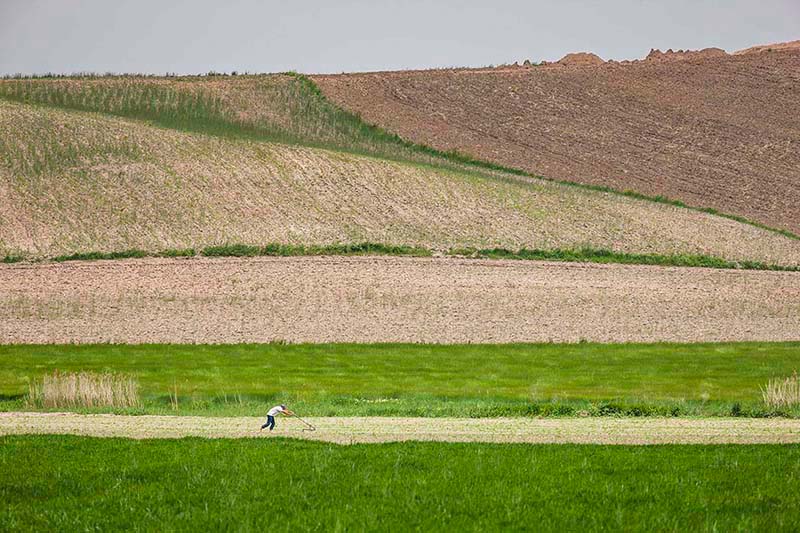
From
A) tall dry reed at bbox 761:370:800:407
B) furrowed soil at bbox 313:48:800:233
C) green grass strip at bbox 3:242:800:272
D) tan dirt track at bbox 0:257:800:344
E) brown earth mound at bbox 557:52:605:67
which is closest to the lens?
tall dry reed at bbox 761:370:800:407

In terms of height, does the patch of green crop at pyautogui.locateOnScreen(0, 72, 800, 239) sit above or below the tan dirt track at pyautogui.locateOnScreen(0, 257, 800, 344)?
above

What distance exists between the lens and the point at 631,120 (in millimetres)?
78250

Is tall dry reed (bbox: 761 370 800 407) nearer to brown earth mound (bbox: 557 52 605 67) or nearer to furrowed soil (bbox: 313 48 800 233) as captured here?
furrowed soil (bbox: 313 48 800 233)

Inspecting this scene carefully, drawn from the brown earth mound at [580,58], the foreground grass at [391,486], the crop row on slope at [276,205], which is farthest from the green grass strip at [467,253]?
the brown earth mound at [580,58]

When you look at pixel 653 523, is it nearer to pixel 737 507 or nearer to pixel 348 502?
pixel 737 507

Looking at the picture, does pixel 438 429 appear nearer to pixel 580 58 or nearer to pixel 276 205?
pixel 276 205

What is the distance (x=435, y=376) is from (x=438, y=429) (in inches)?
388

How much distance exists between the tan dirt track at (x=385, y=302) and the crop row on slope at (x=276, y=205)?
361cm

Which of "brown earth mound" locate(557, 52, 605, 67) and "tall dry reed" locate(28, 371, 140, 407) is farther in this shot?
"brown earth mound" locate(557, 52, 605, 67)

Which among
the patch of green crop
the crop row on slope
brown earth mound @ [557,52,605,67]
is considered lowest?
the crop row on slope

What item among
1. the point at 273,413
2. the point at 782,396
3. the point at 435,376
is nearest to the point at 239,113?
the point at 435,376

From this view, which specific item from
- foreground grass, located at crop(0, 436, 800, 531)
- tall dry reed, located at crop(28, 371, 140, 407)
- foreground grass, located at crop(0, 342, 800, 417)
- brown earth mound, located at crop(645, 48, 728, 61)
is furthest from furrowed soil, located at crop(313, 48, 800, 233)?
foreground grass, located at crop(0, 436, 800, 531)

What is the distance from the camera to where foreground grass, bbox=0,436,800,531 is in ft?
44.8

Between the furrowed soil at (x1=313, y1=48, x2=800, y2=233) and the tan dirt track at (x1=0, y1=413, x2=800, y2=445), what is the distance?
3973cm
